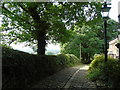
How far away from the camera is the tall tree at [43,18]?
32.9 feet

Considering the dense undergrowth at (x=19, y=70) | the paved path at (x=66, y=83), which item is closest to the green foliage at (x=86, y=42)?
the paved path at (x=66, y=83)

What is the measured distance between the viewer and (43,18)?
11.4 m

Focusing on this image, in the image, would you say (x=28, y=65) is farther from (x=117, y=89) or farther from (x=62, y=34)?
→ (x=62, y=34)

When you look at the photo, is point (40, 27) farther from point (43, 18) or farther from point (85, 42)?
point (85, 42)

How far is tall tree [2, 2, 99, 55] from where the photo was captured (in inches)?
395

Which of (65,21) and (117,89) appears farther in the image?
(65,21)

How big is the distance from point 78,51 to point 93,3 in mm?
23578

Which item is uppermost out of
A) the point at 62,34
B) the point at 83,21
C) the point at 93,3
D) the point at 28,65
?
the point at 93,3

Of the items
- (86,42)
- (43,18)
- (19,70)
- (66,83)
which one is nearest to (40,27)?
(43,18)

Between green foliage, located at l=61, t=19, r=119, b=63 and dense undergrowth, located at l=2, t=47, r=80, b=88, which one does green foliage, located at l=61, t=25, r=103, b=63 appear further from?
dense undergrowth, located at l=2, t=47, r=80, b=88

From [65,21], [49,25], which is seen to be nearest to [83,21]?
[65,21]

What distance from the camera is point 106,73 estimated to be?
7.13m

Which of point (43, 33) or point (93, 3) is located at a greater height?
point (93, 3)

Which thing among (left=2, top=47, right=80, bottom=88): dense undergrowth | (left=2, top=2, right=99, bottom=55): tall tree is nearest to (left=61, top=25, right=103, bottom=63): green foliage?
(left=2, top=2, right=99, bottom=55): tall tree
